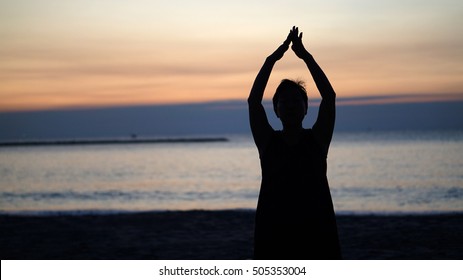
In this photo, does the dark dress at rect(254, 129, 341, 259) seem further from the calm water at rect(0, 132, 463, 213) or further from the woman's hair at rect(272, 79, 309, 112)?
the calm water at rect(0, 132, 463, 213)

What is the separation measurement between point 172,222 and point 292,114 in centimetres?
736

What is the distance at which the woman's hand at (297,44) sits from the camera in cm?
288

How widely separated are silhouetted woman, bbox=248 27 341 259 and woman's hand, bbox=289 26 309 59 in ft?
0.69

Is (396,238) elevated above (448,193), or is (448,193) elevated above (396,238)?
(448,193)

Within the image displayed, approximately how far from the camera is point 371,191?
17.6 meters

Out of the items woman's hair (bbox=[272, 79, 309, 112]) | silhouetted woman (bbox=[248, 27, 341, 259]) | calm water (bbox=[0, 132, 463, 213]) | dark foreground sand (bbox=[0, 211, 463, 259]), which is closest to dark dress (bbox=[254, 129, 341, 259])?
silhouetted woman (bbox=[248, 27, 341, 259])

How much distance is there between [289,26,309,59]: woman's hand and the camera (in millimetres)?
2875
